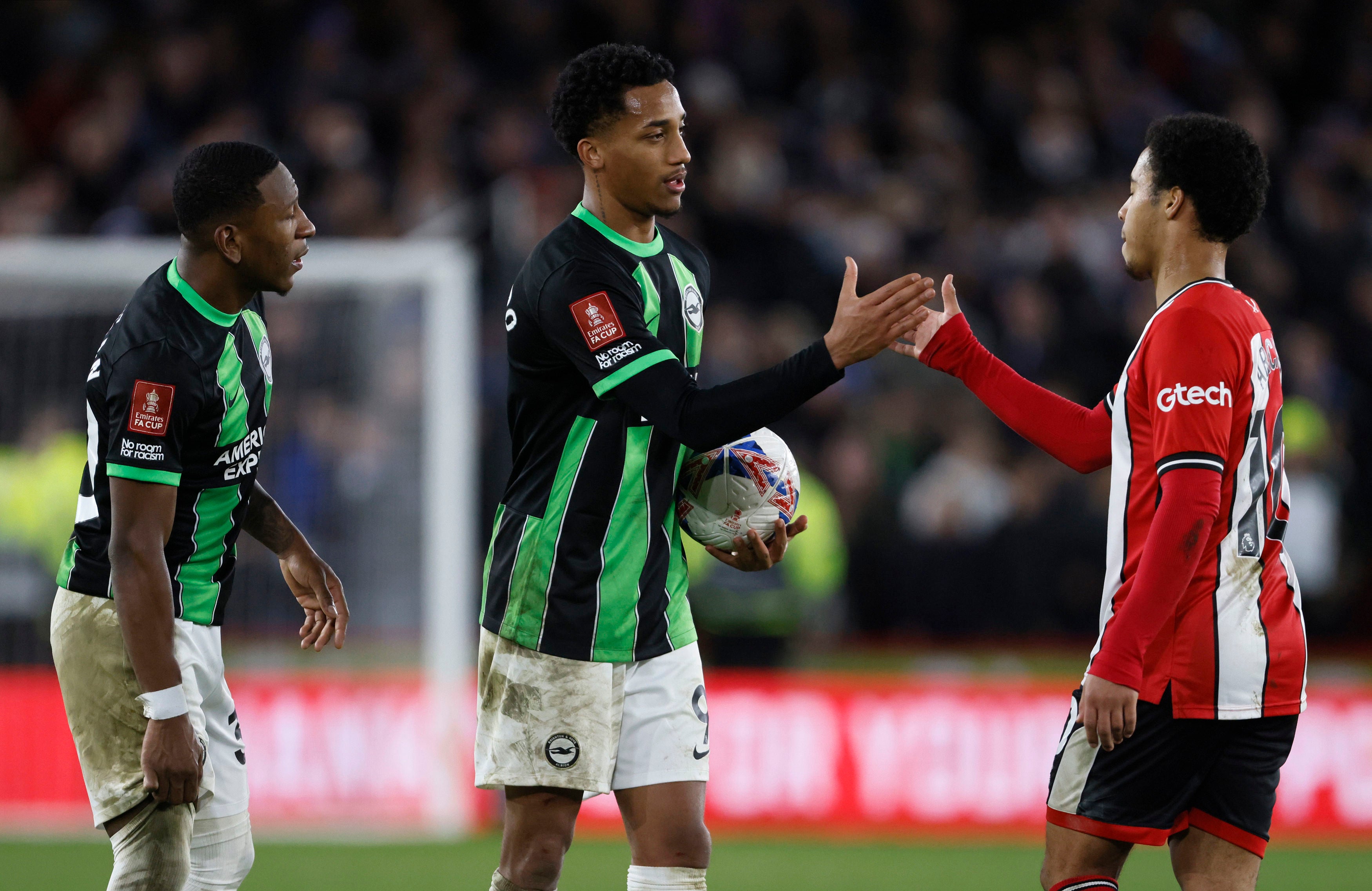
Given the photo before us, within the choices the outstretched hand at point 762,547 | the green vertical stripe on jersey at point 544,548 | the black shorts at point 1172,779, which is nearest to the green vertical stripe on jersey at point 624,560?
the green vertical stripe on jersey at point 544,548

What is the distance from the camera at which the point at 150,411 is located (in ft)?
12.2

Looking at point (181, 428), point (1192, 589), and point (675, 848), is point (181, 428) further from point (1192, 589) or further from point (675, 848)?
point (1192, 589)

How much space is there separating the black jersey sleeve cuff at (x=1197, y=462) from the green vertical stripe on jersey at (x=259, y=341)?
219 centimetres

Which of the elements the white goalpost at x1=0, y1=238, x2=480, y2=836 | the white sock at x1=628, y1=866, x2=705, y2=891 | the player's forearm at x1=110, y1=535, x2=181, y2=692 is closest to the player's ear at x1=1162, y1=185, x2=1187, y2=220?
the white sock at x1=628, y1=866, x2=705, y2=891

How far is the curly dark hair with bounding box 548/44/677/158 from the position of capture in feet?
14.0

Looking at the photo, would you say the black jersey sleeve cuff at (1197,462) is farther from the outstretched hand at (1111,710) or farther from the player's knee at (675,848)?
the player's knee at (675,848)

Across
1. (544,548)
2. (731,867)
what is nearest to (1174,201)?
(544,548)

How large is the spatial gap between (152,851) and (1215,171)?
2977 millimetres

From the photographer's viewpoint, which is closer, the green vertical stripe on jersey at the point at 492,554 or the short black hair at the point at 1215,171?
the short black hair at the point at 1215,171

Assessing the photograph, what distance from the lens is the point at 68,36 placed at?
14.7 m

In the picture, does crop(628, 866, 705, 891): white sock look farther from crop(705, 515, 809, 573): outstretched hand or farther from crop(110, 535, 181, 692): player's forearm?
crop(110, 535, 181, 692): player's forearm

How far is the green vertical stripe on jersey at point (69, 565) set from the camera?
3.97 m

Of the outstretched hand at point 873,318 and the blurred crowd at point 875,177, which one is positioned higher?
the blurred crowd at point 875,177

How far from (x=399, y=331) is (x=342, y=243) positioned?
2.52 m
